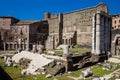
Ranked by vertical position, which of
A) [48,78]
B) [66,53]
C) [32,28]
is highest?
[32,28]

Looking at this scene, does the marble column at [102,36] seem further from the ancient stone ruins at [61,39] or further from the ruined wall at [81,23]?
the ruined wall at [81,23]

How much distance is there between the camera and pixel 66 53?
3238 centimetres

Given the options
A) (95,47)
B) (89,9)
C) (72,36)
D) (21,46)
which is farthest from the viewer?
(21,46)

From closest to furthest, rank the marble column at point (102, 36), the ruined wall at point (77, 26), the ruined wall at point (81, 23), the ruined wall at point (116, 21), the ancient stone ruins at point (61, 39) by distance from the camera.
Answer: the ancient stone ruins at point (61, 39) < the marble column at point (102, 36) < the ruined wall at point (81, 23) < the ruined wall at point (77, 26) < the ruined wall at point (116, 21)

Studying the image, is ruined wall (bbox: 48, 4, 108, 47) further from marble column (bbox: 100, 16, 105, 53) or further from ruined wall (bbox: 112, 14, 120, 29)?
ruined wall (bbox: 112, 14, 120, 29)

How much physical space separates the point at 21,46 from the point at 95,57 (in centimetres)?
2874

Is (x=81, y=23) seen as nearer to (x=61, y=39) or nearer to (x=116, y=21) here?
(x=61, y=39)

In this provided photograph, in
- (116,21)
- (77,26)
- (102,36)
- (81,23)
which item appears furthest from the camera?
(116,21)

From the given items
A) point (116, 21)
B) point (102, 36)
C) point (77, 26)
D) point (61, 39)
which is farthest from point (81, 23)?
point (116, 21)

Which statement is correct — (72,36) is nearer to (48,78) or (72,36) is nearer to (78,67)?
(78,67)

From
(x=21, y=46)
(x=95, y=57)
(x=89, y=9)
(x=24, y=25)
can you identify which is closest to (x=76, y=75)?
(x=95, y=57)

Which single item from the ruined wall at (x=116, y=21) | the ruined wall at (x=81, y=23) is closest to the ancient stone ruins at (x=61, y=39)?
the ruined wall at (x=81, y=23)

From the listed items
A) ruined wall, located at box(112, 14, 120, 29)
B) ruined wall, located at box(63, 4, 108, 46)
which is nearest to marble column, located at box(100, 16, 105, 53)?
ruined wall, located at box(63, 4, 108, 46)

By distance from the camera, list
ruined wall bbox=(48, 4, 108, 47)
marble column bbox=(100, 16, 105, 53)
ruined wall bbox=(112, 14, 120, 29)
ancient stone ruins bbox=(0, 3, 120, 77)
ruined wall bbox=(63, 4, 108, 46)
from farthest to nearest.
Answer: ruined wall bbox=(112, 14, 120, 29), ruined wall bbox=(48, 4, 108, 47), ruined wall bbox=(63, 4, 108, 46), marble column bbox=(100, 16, 105, 53), ancient stone ruins bbox=(0, 3, 120, 77)
